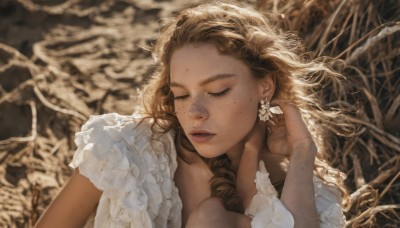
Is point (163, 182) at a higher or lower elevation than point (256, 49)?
lower

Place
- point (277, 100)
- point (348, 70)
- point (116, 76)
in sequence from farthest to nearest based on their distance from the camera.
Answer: point (116, 76)
point (348, 70)
point (277, 100)

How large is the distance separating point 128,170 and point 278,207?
49 centimetres

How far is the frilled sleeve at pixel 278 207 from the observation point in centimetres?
238

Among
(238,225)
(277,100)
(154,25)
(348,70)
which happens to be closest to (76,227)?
(238,225)

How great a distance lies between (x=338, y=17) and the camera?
3572 mm

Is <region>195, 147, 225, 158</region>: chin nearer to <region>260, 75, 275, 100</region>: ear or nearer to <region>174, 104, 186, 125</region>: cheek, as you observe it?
<region>174, 104, 186, 125</region>: cheek

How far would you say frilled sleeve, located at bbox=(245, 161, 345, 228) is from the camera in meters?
2.38

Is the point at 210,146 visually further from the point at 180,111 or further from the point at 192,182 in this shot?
the point at 192,182

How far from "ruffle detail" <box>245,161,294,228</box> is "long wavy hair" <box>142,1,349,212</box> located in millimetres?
100

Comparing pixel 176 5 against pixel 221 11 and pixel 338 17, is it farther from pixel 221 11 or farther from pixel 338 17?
pixel 221 11

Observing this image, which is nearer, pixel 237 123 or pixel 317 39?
pixel 237 123

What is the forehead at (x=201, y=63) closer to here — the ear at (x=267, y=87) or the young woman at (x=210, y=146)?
the young woman at (x=210, y=146)

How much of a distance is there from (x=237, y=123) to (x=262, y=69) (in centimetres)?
21

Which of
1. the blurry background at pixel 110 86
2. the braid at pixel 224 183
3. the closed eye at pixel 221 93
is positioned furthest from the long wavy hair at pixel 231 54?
the blurry background at pixel 110 86
